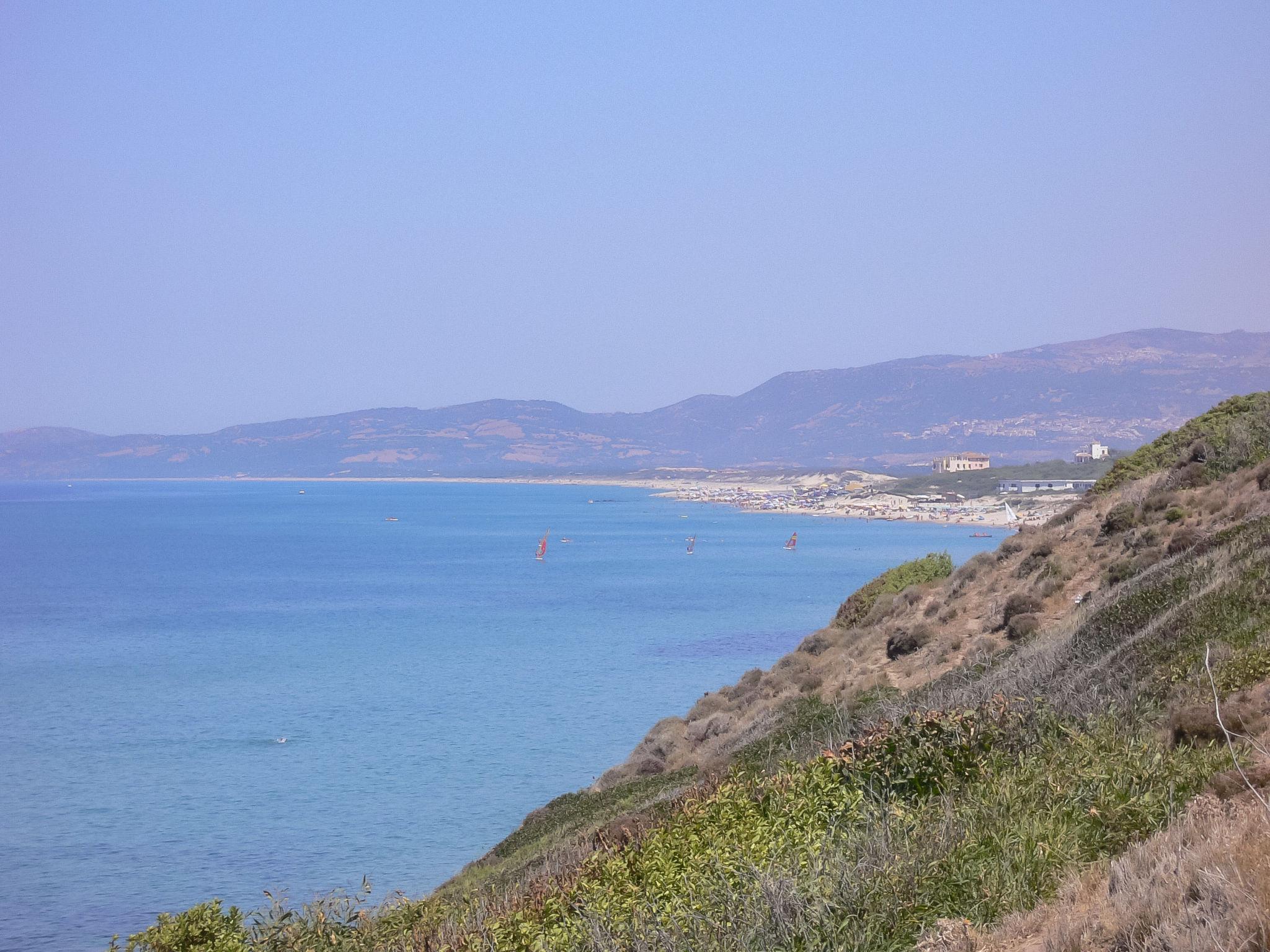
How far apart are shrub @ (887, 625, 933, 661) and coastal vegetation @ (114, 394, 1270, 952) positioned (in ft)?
24.9

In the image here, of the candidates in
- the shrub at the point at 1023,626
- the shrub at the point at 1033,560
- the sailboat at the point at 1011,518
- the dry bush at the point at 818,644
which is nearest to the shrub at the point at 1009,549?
the shrub at the point at 1033,560

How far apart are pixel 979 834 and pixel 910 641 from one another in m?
17.2

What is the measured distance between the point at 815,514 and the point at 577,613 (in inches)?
4554

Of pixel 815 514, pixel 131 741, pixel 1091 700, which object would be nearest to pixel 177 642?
pixel 131 741

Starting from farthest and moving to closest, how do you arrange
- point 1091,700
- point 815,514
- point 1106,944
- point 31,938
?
point 815,514 < point 31,938 < point 1091,700 < point 1106,944

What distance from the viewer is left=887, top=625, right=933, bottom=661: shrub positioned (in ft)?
74.4

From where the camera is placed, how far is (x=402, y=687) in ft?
144

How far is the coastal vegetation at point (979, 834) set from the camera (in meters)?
4.74

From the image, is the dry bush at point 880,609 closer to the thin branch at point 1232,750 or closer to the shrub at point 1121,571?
the shrub at point 1121,571

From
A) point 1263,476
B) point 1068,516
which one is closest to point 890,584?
point 1068,516

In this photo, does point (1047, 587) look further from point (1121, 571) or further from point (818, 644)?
point (818, 644)

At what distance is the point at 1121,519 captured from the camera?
22844 millimetres

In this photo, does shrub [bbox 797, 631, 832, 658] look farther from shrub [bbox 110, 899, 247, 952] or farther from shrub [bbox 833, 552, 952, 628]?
shrub [bbox 110, 899, 247, 952]

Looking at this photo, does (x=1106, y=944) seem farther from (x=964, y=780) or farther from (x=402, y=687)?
(x=402, y=687)
